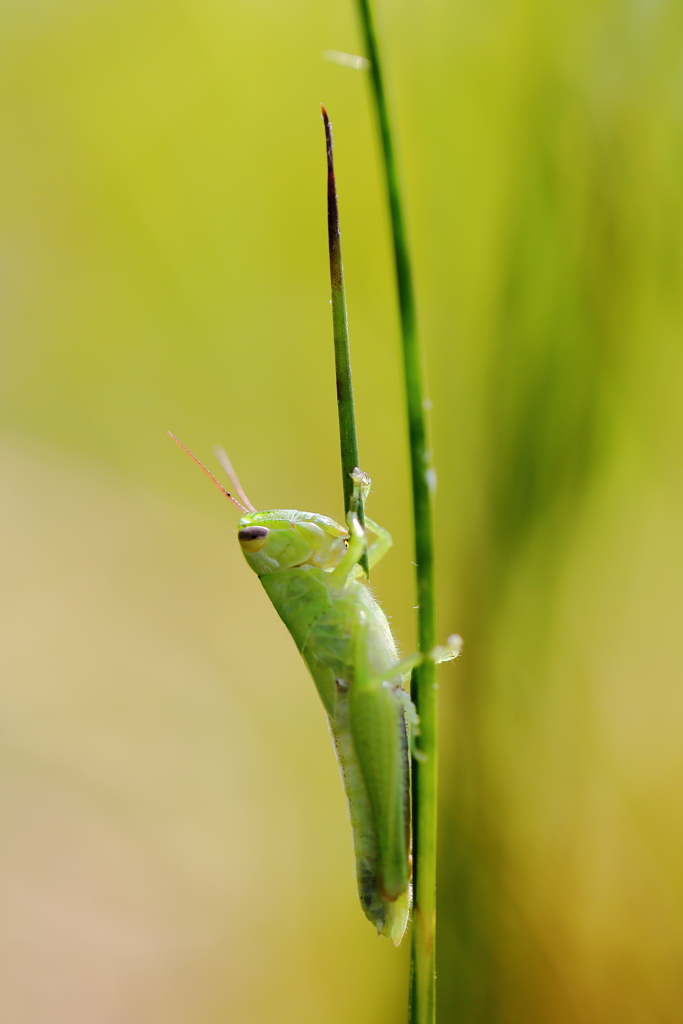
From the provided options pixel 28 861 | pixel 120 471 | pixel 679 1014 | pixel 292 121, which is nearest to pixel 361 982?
pixel 679 1014

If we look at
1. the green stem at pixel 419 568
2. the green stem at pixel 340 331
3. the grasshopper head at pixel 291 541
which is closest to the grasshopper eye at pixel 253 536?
the grasshopper head at pixel 291 541

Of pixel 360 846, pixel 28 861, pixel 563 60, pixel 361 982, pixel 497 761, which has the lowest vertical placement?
pixel 361 982

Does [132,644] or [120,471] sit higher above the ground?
[120,471]

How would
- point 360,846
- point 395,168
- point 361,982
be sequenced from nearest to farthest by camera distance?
point 395,168 → point 360,846 → point 361,982

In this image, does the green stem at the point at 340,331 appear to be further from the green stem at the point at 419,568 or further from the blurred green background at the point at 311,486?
the blurred green background at the point at 311,486

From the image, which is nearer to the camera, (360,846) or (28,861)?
(360,846)

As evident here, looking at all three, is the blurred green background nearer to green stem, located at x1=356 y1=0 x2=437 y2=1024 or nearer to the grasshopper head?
the grasshopper head

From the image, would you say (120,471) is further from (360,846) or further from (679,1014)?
(679,1014)

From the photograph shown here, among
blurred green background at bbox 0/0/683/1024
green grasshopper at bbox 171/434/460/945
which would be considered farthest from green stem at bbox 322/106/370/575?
blurred green background at bbox 0/0/683/1024
